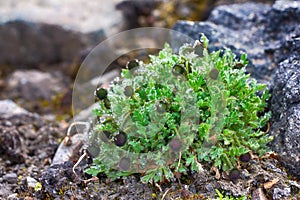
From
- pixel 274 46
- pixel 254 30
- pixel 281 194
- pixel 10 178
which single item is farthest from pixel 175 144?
pixel 254 30

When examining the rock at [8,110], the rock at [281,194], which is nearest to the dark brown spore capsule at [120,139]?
the rock at [281,194]

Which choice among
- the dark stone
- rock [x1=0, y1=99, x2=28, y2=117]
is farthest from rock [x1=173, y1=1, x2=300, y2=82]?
the dark stone

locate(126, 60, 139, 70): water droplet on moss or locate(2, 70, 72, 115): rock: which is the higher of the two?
locate(2, 70, 72, 115): rock

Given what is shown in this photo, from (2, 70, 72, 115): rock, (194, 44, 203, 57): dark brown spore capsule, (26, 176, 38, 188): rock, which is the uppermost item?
(2, 70, 72, 115): rock

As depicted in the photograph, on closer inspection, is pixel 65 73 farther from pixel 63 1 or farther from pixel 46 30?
pixel 63 1

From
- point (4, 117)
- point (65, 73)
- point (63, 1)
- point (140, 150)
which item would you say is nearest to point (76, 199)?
point (140, 150)

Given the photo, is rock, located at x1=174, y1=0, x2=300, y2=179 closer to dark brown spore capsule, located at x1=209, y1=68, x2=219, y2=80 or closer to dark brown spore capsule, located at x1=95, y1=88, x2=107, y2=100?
dark brown spore capsule, located at x1=209, y1=68, x2=219, y2=80

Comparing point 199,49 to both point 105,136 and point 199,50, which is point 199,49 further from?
point 105,136
